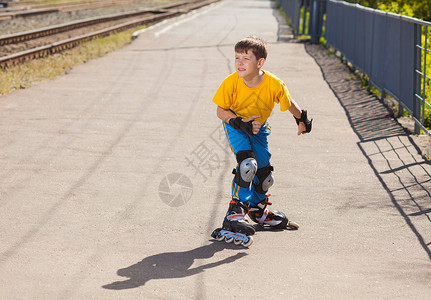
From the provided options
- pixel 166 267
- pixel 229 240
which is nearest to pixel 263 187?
pixel 229 240

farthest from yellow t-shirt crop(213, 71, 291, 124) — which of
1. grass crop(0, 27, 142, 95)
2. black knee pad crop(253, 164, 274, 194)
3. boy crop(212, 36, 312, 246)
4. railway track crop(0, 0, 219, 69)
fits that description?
railway track crop(0, 0, 219, 69)

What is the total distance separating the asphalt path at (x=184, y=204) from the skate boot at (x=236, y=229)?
71mm

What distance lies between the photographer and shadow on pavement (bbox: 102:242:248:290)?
Result: 14.0 ft

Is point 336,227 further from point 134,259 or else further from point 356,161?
point 356,161

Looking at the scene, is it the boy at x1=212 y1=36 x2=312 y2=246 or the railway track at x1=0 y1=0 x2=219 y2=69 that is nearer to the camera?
the boy at x1=212 y1=36 x2=312 y2=246

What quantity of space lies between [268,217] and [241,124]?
90 cm

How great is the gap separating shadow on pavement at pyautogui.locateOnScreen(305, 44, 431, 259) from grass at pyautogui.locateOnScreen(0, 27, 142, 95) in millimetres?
5837

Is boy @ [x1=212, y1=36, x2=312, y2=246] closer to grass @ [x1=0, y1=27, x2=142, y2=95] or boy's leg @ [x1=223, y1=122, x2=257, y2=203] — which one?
boy's leg @ [x1=223, y1=122, x2=257, y2=203]

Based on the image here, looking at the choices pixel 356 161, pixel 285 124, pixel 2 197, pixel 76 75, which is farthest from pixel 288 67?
pixel 2 197

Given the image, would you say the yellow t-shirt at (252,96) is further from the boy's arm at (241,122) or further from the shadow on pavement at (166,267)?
the shadow on pavement at (166,267)

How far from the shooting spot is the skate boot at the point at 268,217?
17.5 ft

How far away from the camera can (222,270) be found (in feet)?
14.8

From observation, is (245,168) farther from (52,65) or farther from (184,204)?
(52,65)

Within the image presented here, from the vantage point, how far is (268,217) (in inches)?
212
